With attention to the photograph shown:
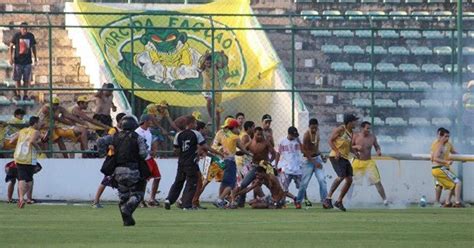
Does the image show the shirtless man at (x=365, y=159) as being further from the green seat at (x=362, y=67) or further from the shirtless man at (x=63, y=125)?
the shirtless man at (x=63, y=125)

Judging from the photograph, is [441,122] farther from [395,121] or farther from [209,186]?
[209,186]

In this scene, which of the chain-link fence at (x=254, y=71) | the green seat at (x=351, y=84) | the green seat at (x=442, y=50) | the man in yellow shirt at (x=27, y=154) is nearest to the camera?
the man in yellow shirt at (x=27, y=154)

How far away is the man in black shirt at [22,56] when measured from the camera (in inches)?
1373

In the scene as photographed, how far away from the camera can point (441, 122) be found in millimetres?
36438

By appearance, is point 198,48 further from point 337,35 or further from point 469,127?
point 469,127

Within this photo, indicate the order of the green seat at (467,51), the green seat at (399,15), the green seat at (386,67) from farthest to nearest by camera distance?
1. the green seat at (467,51)
2. the green seat at (386,67)
3. the green seat at (399,15)

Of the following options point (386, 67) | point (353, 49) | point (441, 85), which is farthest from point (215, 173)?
point (441, 85)

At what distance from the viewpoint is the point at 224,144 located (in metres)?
31.7

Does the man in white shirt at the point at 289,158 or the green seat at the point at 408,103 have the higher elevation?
the green seat at the point at 408,103

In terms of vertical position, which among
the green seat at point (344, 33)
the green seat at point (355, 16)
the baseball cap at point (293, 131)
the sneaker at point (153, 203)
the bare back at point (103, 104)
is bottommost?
the sneaker at point (153, 203)

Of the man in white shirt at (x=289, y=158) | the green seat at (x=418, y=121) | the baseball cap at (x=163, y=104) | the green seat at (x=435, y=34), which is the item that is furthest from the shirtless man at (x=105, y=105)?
the green seat at (x=435, y=34)

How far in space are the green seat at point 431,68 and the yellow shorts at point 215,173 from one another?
8148 millimetres

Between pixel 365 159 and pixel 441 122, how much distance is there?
3871 millimetres

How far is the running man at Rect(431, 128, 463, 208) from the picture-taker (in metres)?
33.5
